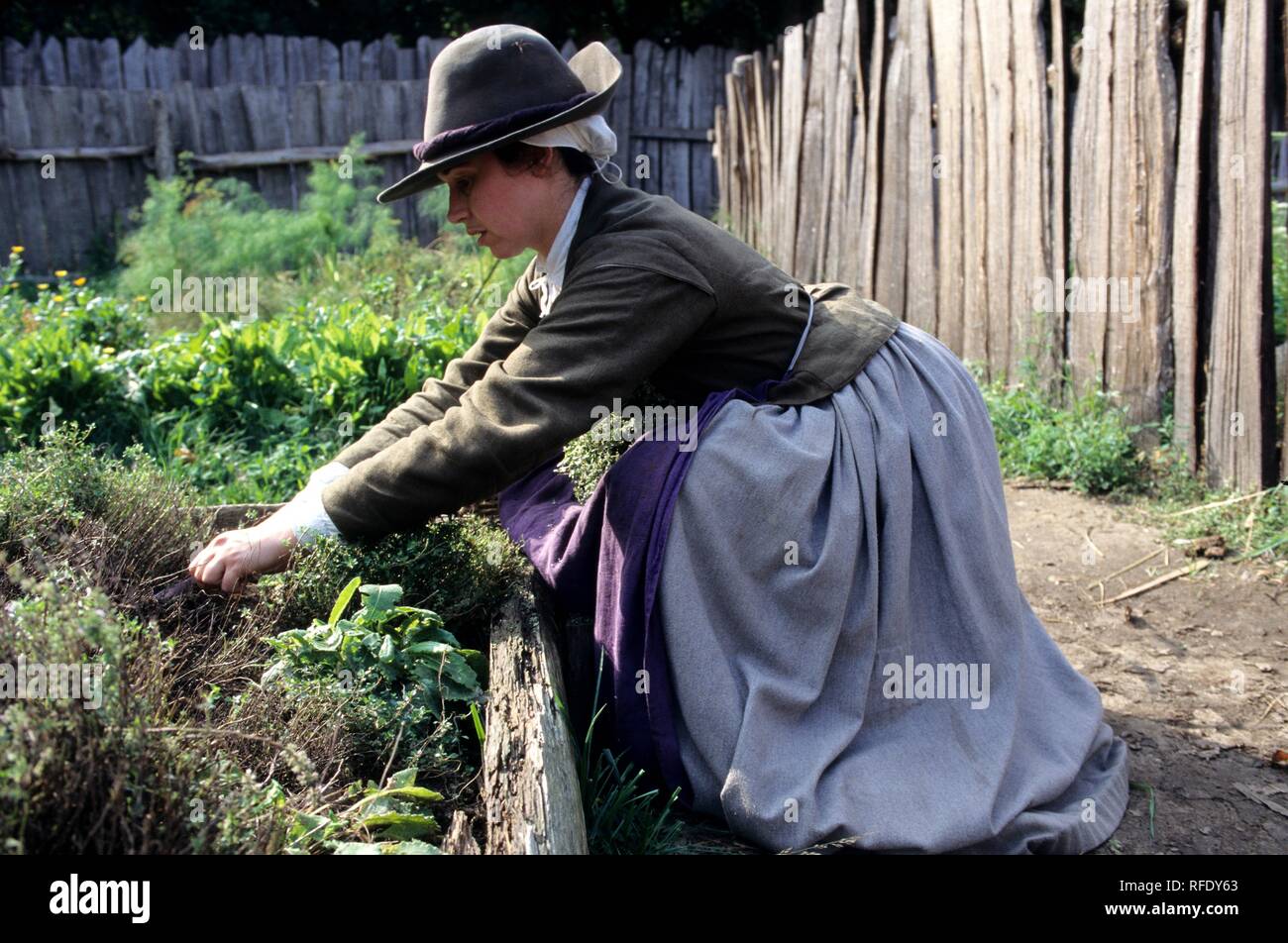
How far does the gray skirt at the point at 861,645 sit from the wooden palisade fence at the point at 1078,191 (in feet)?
6.37

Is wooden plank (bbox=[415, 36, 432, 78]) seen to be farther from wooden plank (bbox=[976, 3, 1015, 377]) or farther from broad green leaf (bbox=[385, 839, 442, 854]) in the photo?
broad green leaf (bbox=[385, 839, 442, 854])

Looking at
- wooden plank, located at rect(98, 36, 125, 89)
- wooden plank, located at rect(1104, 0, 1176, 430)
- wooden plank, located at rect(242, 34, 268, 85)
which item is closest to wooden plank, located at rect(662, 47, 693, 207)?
wooden plank, located at rect(242, 34, 268, 85)

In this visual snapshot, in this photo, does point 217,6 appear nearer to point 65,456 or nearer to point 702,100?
point 702,100

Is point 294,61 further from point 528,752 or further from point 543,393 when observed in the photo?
point 528,752

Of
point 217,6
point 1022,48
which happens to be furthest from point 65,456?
point 217,6

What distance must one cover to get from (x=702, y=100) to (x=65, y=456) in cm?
922

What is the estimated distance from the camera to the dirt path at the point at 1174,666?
2596 mm

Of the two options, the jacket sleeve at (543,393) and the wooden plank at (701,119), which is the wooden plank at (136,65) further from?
the jacket sleeve at (543,393)

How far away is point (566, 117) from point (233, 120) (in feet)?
30.6

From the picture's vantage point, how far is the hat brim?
241cm

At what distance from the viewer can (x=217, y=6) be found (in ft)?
48.5

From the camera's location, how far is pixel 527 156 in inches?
100.0

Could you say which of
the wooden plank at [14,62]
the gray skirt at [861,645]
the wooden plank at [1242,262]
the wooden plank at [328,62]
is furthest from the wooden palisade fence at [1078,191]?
the wooden plank at [14,62]

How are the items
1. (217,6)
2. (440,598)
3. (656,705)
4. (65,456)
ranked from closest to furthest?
(656,705) → (440,598) → (65,456) → (217,6)
